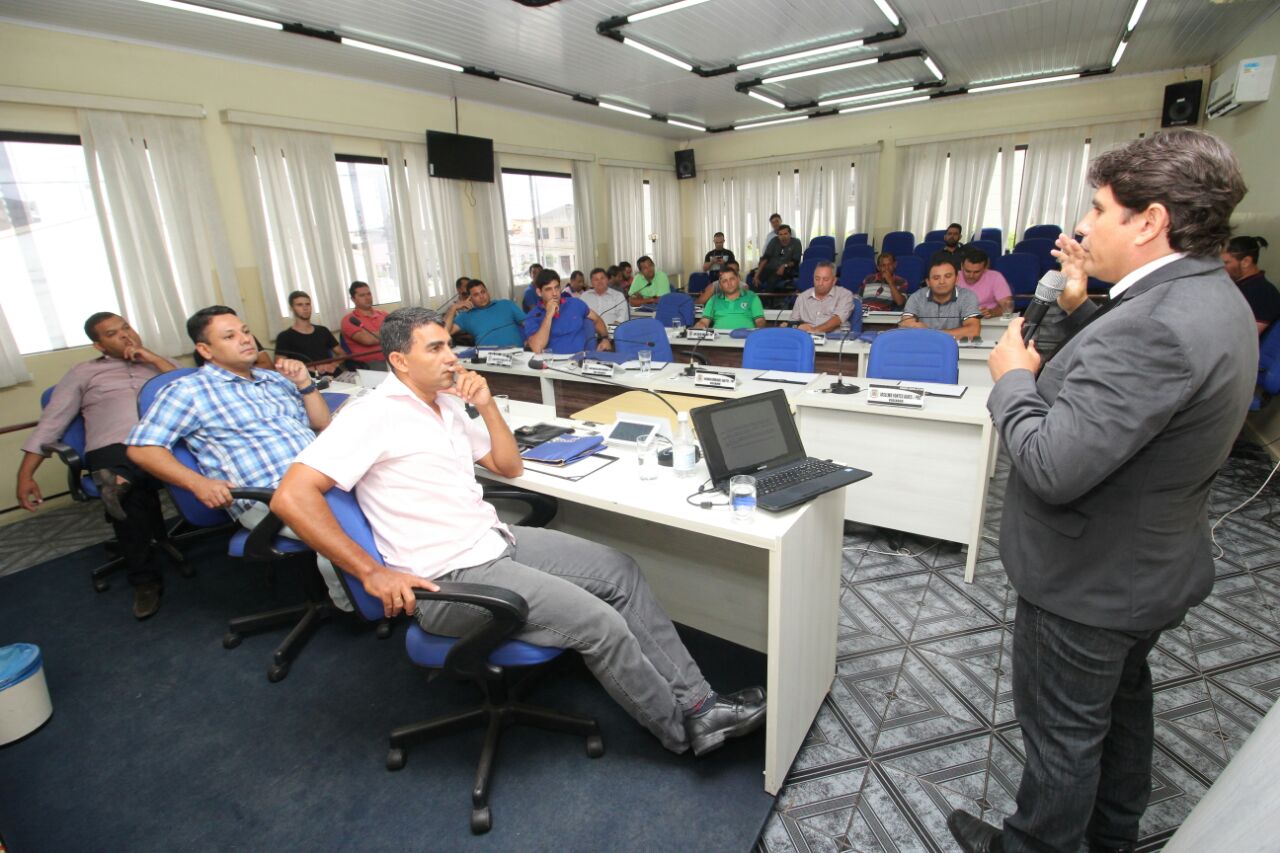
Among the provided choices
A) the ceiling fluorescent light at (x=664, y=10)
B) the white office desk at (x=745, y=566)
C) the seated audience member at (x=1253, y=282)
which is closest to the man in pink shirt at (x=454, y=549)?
the white office desk at (x=745, y=566)

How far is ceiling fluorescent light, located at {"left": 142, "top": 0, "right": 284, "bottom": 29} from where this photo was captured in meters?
3.54

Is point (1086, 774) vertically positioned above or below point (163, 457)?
below

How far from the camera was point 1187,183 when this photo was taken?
35.6 inches

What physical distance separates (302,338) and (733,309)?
3637 mm

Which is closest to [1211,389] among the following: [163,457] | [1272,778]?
[1272,778]

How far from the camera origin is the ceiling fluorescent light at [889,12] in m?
4.17

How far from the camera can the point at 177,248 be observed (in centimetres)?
453

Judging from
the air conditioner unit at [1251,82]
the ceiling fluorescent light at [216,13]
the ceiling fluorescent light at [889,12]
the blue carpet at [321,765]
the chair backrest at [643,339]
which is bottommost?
the blue carpet at [321,765]

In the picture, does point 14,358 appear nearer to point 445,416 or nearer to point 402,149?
point 402,149

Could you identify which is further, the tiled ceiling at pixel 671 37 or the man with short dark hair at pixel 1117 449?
the tiled ceiling at pixel 671 37

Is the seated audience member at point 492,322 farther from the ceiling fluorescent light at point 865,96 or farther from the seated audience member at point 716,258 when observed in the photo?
the ceiling fluorescent light at point 865,96

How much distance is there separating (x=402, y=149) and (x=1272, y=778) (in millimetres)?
Answer: 6937

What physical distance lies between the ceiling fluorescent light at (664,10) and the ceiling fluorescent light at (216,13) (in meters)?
2.37

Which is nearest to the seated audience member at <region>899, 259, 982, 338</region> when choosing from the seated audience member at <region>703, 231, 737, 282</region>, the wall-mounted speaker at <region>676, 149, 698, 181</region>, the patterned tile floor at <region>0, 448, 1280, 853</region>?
the patterned tile floor at <region>0, 448, 1280, 853</region>
